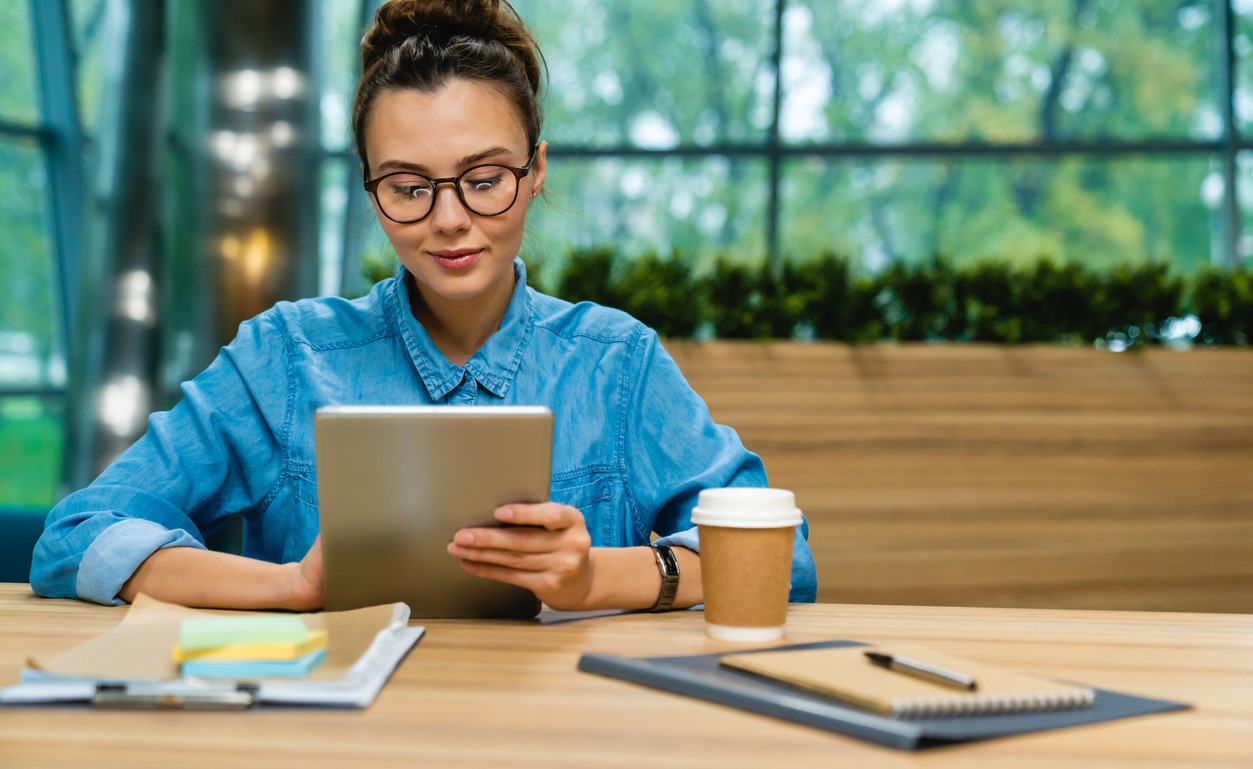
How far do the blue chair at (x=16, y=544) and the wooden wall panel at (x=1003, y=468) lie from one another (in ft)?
5.09

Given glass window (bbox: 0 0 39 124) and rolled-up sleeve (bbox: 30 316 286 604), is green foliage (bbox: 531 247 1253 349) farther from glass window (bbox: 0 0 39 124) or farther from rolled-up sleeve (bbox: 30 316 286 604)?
glass window (bbox: 0 0 39 124)

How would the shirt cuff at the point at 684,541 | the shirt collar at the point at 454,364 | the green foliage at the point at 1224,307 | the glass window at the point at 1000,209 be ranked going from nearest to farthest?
the shirt cuff at the point at 684,541 < the shirt collar at the point at 454,364 < the green foliage at the point at 1224,307 < the glass window at the point at 1000,209

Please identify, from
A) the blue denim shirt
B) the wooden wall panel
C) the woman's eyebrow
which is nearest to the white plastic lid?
the blue denim shirt

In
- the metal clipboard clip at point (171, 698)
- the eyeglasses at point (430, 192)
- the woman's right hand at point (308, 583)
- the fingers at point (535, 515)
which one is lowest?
the woman's right hand at point (308, 583)

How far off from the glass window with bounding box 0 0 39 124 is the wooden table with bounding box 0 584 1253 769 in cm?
508

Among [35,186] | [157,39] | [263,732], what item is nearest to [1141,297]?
[263,732]

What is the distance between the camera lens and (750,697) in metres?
0.81

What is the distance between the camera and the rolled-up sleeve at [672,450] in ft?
4.84

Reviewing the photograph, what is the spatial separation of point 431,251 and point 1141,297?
2.19m

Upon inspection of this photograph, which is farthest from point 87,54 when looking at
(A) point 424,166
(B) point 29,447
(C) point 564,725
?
(C) point 564,725

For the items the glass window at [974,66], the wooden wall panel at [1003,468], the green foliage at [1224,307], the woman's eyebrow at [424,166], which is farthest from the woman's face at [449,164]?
the glass window at [974,66]

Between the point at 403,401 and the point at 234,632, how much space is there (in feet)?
2.32

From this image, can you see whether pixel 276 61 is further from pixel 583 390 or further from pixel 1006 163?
pixel 1006 163

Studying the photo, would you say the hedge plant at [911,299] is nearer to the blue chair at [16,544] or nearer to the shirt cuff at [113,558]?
the blue chair at [16,544]
